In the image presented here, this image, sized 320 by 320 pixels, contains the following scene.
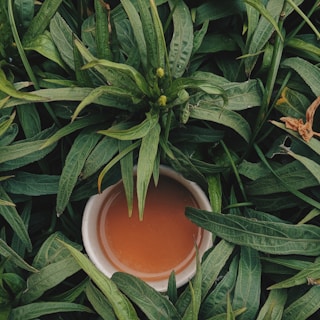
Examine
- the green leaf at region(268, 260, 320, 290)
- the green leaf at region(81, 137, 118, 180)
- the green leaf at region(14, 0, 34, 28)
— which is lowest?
the green leaf at region(268, 260, 320, 290)

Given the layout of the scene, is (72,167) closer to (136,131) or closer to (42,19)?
(136,131)

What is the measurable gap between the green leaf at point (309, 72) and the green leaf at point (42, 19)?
0.38m

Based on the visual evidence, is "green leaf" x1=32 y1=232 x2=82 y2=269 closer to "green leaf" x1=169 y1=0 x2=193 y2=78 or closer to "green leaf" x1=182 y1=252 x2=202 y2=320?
"green leaf" x1=182 y1=252 x2=202 y2=320

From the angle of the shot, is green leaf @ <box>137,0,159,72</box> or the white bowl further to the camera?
the white bowl

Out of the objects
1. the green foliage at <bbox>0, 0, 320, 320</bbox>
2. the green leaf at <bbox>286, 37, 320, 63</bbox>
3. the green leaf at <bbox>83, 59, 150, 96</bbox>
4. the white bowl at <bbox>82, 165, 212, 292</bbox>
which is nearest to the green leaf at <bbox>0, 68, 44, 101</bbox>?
the green foliage at <bbox>0, 0, 320, 320</bbox>

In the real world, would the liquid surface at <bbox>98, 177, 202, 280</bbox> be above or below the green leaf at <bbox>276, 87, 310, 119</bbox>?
below

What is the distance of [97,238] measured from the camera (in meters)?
1.14

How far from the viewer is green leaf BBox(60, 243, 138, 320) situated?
950 millimetres

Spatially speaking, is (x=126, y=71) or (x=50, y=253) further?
(x=50, y=253)

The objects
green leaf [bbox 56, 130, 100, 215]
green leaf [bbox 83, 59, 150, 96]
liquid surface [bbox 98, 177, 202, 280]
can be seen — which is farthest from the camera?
liquid surface [bbox 98, 177, 202, 280]

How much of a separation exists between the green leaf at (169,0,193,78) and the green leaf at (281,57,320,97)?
17 centimetres

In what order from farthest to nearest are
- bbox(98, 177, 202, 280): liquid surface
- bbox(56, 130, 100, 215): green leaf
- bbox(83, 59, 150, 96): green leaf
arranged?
bbox(98, 177, 202, 280): liquid surface < bbox(56, 130, 100, 215): green leaf < bbox(83, 59, 150, 96): green leaf

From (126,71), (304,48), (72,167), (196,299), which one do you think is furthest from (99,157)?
(304,48)

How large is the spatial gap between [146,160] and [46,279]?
0.79 feet
